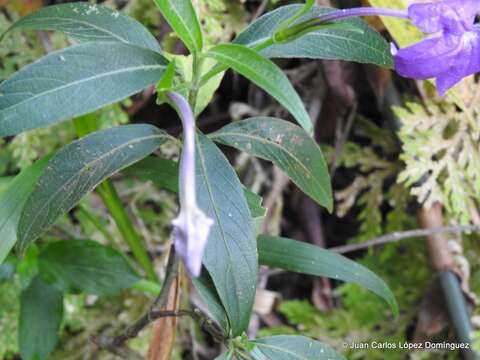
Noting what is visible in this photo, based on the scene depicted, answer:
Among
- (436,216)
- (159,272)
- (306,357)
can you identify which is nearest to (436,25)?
(306,357)

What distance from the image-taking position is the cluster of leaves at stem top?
72cm

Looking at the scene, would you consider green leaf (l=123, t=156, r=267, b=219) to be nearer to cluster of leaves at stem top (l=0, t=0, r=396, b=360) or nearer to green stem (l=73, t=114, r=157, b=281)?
cluster of leaves at stem top (l=0, t=0, r=396, b=360)

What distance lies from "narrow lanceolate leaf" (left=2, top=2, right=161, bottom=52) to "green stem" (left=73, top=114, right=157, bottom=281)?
26 centimetres

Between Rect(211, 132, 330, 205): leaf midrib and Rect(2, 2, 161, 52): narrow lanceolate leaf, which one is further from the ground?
Rect(2, 2, 161, 52): narrow lanceolate leaf

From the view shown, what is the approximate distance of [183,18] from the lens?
0.77 metres

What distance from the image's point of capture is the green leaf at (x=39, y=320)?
1.09 m

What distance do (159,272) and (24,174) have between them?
591mm

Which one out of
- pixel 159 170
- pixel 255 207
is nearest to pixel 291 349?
pixel 255 207

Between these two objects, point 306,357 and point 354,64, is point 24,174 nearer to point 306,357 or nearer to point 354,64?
point 306,357

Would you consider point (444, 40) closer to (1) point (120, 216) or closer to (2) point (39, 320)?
(1) point (120, 216)

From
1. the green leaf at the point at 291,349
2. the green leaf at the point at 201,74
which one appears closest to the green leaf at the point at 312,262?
the green leaf at the point at 291,349

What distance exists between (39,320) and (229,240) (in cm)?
49

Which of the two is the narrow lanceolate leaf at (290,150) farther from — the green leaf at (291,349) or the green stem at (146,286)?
the green stem at (146,286)

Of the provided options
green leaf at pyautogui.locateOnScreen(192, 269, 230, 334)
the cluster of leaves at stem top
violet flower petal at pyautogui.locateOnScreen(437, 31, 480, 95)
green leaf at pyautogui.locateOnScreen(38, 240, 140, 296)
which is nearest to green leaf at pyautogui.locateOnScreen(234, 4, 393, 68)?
the cluster of leaves at stem top
